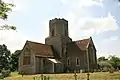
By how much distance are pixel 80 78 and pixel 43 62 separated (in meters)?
26.9

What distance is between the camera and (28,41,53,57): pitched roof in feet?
199

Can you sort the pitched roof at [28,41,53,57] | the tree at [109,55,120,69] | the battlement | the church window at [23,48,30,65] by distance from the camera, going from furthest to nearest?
1. the tree at [109,55,120,69]
2. the battlement
3. the church window at [23,48,30,65]
4. the pitched roof at [28,41,53,57]

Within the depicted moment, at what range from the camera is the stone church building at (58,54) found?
60.7m

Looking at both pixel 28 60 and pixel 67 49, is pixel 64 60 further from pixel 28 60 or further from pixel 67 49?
pixel 28 60

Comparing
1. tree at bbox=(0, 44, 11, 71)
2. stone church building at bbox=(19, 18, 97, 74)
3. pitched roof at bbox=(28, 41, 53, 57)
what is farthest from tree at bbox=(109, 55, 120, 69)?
tree at bbox=(0, 44, 11, 71)

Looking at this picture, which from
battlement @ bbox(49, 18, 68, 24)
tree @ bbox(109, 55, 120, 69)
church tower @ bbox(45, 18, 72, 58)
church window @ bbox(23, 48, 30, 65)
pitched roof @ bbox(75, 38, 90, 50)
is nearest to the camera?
church window @ bbox(23, 48, 30, 65)

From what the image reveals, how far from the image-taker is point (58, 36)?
68500 millimetres

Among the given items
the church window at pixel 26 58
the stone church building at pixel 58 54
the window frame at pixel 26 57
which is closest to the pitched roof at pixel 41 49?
the stone church building at pixel 58 54

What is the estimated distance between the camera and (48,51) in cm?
6500

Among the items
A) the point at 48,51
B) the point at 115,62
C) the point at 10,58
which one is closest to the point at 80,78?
the point at 48,51

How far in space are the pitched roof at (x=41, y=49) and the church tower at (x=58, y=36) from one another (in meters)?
2.93

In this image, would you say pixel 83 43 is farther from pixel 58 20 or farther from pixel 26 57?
pixel 26 57

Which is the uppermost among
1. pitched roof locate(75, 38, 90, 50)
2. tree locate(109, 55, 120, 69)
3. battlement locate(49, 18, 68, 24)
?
battlement locate(49, 18, 68, 24)

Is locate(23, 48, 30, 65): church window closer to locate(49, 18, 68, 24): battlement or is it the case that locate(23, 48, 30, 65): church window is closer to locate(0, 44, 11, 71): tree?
locate(49, 18, 68, 24): battlement
